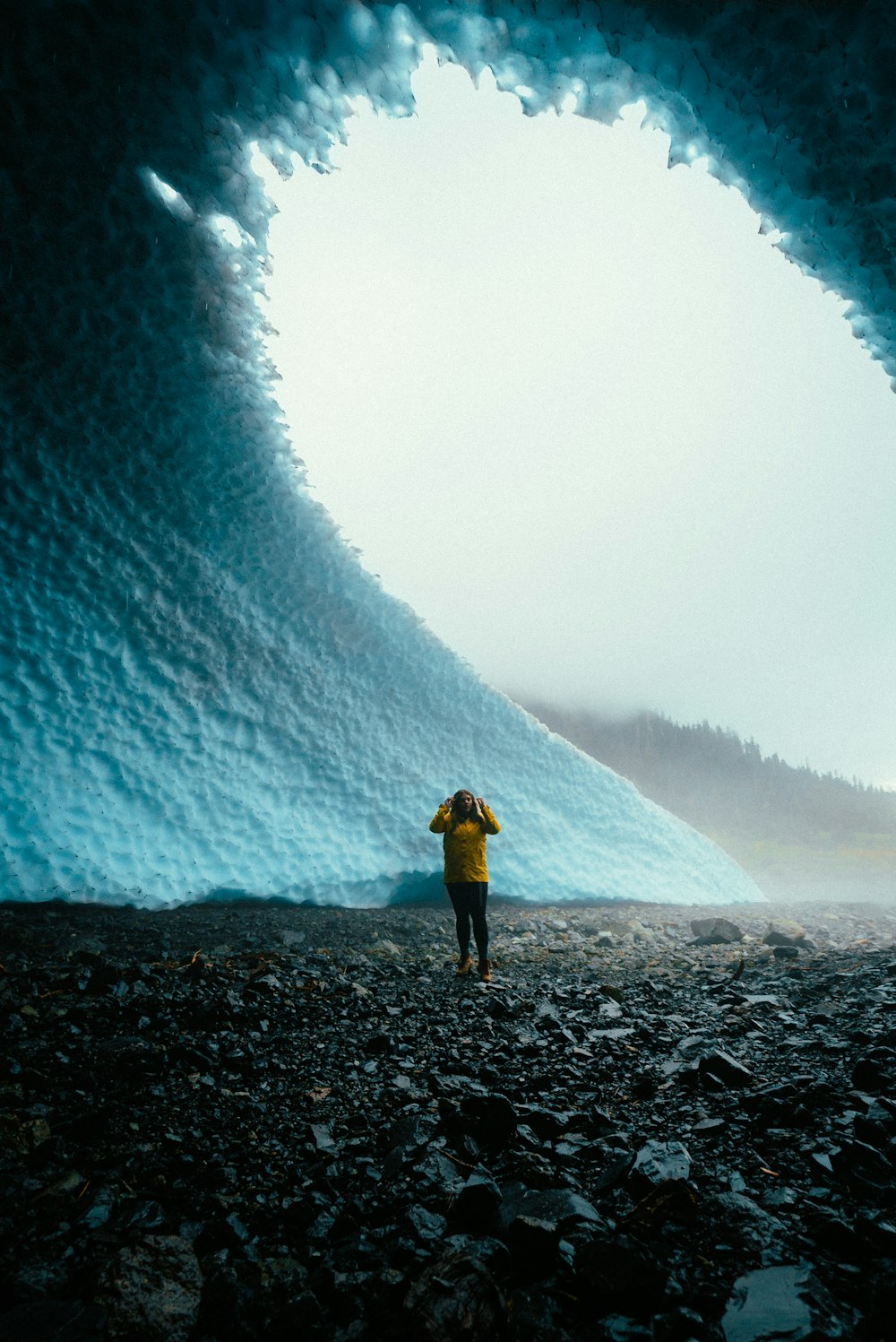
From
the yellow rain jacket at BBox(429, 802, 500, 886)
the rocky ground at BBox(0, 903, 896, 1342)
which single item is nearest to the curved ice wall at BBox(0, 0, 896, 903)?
the yellow rain jacket at BBox(429, 802, 500, 886)

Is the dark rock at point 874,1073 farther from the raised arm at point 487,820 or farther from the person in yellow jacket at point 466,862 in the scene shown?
the raised arm at point 487,820

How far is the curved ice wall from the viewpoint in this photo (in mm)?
2305

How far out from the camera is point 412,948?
14.3ft

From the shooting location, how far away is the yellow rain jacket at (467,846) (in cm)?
403

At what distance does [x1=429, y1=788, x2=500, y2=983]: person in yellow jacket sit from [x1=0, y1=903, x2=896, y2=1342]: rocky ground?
840mm

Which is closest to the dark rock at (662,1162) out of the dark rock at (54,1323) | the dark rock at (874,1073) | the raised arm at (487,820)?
the dark rock at (874,1073)

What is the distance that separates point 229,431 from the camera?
14.5 feet

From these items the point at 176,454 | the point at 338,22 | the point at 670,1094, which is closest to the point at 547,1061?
the point at 670,1094

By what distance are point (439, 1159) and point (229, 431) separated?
4.56 m

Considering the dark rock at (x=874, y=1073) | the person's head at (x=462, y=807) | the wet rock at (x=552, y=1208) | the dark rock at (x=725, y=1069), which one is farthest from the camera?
the person's head at (x=462, y=807)

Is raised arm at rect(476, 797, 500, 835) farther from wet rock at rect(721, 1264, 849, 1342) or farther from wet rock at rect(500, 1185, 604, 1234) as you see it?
wet rock at rect(721, 1264, 849, 1342)

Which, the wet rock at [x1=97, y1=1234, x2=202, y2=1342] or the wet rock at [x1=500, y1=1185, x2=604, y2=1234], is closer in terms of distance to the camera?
the wet rock at [x1=97, y1=1234, x2=202, y2=1342]

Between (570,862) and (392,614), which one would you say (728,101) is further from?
(570,862)

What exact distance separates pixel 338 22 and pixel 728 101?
160 cm
